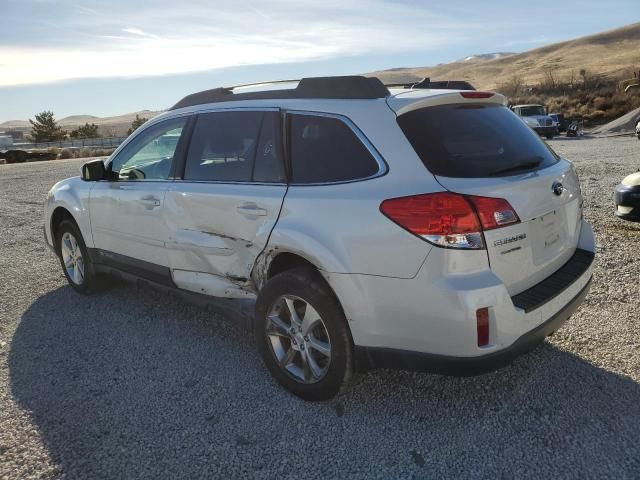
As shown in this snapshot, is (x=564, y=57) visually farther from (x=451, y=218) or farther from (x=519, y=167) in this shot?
(x=451, y=218)

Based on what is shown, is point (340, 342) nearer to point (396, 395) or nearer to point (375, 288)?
point (375, 288)

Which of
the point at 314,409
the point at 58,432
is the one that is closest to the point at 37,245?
the point at 58,432

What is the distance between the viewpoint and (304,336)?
128 inches

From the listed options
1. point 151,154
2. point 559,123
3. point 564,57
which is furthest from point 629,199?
point 564,57

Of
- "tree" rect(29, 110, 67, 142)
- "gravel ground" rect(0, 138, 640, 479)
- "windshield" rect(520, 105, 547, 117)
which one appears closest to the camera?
"gravel ground" rect(0, 138, 640, 479)

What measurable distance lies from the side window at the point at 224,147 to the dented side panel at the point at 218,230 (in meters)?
0.10

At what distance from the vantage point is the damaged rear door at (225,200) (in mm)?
3463

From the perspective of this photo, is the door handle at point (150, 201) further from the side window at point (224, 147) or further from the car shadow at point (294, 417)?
the car shadow at point (294, 417)

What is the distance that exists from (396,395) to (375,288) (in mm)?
877

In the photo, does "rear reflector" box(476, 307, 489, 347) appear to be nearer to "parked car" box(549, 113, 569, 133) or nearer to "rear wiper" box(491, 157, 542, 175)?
"rear wiper" box(491, 157, 542, 175)

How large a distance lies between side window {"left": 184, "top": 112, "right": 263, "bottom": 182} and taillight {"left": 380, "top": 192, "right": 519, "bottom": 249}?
1.30 m

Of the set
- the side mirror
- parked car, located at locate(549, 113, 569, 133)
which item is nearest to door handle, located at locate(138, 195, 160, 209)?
the side mirror

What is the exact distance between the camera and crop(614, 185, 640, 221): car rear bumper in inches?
240

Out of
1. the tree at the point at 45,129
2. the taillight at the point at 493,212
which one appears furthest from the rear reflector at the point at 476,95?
the tree at the point at 45,129
